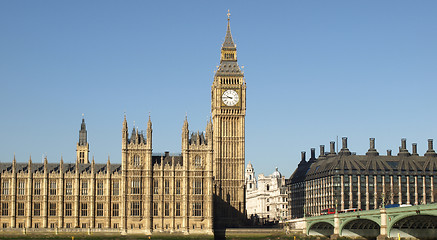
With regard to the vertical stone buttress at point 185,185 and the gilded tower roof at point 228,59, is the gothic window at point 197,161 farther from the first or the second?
the gilded tower roof at point 228,59

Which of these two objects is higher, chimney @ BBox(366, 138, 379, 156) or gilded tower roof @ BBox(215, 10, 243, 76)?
gilded tower roof @ BBox(215, 10, 243, 76)

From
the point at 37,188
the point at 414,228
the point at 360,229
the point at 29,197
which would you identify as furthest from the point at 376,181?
the point at 29,197

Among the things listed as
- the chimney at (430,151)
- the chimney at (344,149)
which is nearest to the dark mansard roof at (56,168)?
the chimney at (344,149)

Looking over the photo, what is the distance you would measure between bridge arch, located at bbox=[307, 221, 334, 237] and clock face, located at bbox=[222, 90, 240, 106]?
108 ft

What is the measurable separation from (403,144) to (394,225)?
77.6 m

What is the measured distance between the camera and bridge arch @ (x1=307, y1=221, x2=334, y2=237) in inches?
6092

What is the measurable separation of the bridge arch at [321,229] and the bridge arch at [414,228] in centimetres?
2925

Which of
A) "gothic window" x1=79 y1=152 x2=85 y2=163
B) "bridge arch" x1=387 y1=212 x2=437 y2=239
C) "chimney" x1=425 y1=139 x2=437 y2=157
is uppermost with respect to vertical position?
"chimney" x1=425 y1=139 x2=437 y2=157

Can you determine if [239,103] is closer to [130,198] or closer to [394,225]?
[130,198]

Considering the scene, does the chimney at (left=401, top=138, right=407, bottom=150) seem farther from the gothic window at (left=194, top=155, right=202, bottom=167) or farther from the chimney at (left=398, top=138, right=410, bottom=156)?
the gothic window at (left=194, top=155, right=202, bottom=167)

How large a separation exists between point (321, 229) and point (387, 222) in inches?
1642

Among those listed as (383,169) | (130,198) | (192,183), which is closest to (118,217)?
(130,198)

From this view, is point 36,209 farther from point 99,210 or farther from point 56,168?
point 99,210

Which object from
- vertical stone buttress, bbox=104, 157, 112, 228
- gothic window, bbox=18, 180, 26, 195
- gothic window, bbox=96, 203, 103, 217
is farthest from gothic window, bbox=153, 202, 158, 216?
gothic window, bbox=18, 180, 26, 195
